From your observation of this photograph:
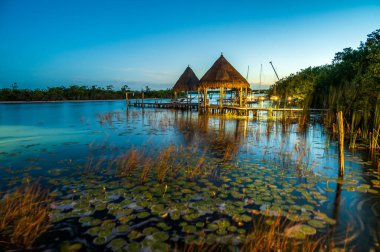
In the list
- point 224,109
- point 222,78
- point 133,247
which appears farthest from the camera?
point 224,109

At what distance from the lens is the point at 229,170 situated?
716 centimetres

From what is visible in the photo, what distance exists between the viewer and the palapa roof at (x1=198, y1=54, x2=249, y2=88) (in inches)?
957

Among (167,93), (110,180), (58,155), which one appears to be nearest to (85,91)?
(167,93)

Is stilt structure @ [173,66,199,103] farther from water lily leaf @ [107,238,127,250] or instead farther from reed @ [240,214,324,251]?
water lily leaf @ [107,238,127,250]

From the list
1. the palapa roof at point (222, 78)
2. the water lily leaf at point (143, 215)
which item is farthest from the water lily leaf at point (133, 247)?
the palapa roof at point (222, 78)

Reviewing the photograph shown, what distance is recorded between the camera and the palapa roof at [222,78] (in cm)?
2431

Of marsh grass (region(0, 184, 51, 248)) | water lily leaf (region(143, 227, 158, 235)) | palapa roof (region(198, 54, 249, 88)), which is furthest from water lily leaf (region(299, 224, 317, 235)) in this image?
palapa roof (region(198, 54, 249, 88))

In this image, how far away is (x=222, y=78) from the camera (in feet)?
79.9

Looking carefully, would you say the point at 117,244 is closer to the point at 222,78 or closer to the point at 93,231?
the point at 93,231

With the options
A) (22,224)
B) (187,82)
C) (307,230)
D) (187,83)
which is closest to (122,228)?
(22,224)

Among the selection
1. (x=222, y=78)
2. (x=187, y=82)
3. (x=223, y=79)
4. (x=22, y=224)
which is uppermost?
(x=187, y=82)

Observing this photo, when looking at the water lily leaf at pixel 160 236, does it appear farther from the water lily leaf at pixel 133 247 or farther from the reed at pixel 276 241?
the reed at pixel 276 241

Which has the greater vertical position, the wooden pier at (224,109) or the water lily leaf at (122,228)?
the wooden pier at (224,109)

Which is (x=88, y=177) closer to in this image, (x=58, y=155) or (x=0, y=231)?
(x=0, y=231)
